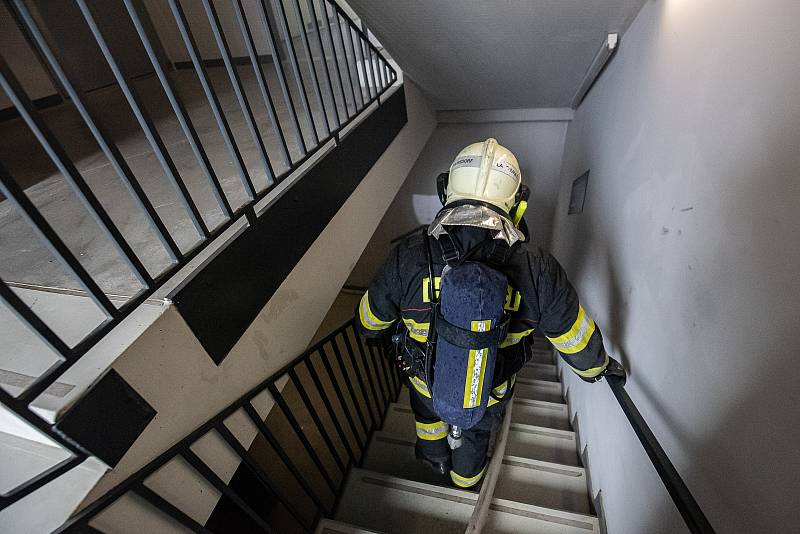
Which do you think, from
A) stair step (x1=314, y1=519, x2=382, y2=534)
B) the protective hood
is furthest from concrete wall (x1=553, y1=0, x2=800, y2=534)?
stair step (x1=314, y1=519, x2=382, y2=534)

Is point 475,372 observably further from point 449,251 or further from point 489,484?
point 489,484

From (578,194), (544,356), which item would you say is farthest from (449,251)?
(544,356)

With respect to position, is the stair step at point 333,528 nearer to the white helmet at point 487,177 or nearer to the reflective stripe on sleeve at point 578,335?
the reflective stripe on sleeve at point 578,335

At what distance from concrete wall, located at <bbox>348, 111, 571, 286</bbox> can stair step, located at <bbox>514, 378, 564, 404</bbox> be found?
212 centimetres

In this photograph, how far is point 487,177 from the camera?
128cm

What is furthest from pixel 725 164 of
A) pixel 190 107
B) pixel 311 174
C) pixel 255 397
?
pixel 190 107

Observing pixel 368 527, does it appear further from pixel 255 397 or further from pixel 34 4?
pixel 34 4

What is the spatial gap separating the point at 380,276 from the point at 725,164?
1.10 meters

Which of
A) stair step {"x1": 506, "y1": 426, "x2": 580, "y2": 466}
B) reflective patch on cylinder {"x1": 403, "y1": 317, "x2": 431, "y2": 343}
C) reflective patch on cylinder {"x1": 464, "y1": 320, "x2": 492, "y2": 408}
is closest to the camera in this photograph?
reflective patch on cylinder {"x1": 464, "y1": 320, "x2": 492, "y2": 408}

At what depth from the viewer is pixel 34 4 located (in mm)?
2346

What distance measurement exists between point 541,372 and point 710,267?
7.33 feet

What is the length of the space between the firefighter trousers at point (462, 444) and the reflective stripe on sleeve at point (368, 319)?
1.27 ft

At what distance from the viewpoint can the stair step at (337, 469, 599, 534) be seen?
1.57 meters

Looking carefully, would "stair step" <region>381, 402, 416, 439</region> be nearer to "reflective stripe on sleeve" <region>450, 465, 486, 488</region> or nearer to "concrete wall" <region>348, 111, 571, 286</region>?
"reflective stripe on sleeve" <region>450, 465, 486, 488</region>
